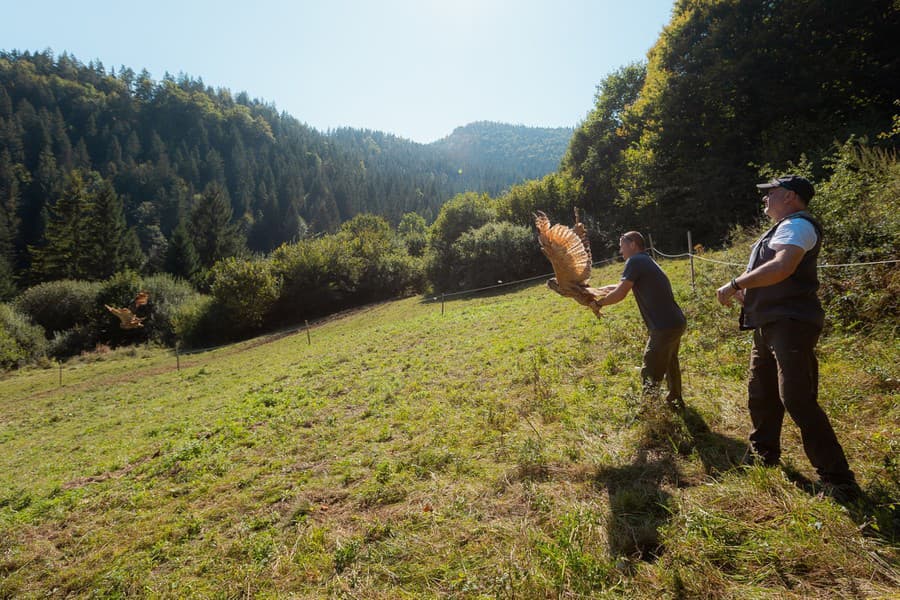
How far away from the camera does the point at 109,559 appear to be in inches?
182

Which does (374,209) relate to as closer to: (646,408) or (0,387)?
(0,387)

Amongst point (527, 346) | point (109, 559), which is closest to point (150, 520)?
point (109, 559)

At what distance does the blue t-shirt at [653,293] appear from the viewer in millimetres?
4566

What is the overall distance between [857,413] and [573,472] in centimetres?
300

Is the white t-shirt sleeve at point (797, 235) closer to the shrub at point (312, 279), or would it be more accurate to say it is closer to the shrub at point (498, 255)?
the shrub at point (498, 255)

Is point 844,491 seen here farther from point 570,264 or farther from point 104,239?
point 104,239

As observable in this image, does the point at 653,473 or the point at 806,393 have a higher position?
the point at 806,393

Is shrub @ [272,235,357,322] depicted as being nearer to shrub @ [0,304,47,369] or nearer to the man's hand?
shrub @ [0,304,47,369]

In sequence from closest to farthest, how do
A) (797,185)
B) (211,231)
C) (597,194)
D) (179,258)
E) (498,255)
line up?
(797,185)
(498,255)
(597,194)
(179,258)
(211,231)

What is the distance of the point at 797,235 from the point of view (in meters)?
2.92

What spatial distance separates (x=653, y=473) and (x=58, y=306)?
2039 inches

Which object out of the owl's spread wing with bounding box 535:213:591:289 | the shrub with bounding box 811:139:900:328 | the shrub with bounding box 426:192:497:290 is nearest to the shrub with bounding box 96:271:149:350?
the shrub with bounding box 426:192:497:290

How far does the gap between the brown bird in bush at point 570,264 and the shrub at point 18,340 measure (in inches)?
1608

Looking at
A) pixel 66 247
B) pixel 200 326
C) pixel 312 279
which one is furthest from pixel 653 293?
pixel 66 247
